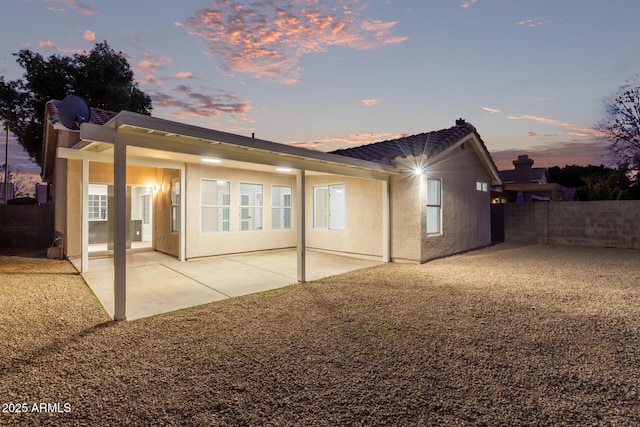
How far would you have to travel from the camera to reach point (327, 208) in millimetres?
10391

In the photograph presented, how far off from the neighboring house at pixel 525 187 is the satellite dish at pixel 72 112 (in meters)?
14.5

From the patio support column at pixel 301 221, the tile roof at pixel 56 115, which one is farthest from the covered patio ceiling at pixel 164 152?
the tile roof at pixel 56 115

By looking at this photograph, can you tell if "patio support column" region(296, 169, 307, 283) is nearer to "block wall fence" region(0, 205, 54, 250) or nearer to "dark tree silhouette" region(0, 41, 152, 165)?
"block wall fence" region(0, 205, 54, 250)

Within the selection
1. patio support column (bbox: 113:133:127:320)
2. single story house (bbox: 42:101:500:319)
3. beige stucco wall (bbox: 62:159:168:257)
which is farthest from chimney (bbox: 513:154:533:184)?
patio support column (bbox: 113:133:127:320)

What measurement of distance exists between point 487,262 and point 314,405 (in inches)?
300

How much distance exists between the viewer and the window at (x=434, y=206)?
9.04 meters

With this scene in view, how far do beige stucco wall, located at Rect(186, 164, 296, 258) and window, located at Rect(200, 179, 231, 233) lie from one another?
152 millimetres

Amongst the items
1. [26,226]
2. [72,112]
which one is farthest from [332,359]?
[26,226]

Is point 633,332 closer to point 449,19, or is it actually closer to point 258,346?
point 258,346

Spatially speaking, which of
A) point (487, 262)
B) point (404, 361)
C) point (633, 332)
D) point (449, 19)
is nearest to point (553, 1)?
point (449, 19)

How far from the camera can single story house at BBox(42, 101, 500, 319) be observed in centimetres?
713

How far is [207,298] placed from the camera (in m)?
5.12

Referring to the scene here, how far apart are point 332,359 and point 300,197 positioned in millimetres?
3548

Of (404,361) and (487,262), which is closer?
(404,361)
